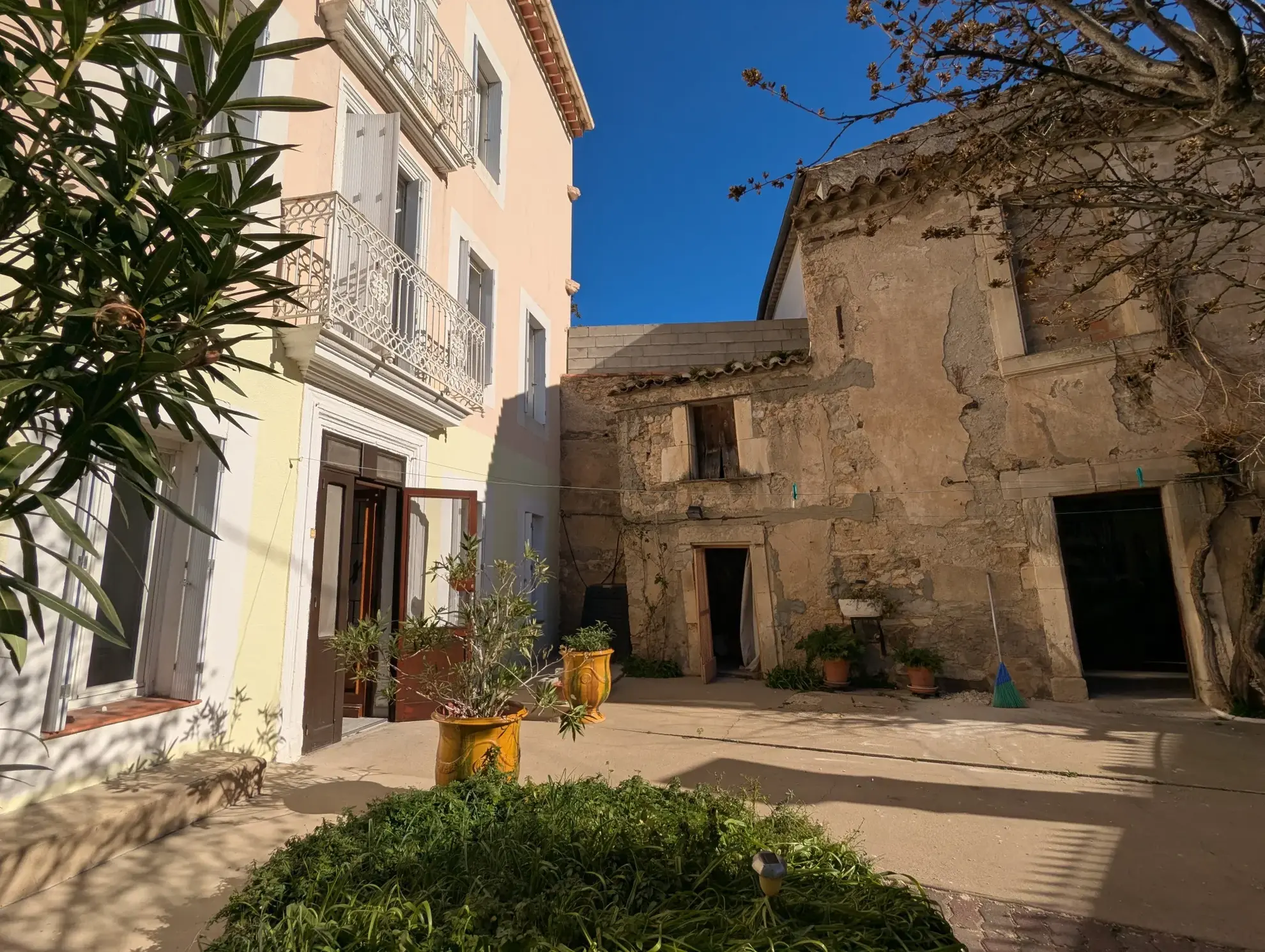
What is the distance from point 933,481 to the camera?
7.41 m

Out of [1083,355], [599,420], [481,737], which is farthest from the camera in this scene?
[599,420]

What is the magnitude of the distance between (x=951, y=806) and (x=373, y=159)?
6.73 m

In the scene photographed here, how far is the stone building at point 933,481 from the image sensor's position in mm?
6531

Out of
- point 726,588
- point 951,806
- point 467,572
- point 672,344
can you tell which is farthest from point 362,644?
point 672,344

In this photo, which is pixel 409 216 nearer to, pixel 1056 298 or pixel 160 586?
pixel 160 586

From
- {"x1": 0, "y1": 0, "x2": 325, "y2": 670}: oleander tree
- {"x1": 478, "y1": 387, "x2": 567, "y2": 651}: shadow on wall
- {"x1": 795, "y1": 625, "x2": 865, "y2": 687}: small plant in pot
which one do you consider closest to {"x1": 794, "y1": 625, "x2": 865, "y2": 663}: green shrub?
{"x1": 795, "y1": 625, "x2": 865, "y2": 687}: small plant in pot

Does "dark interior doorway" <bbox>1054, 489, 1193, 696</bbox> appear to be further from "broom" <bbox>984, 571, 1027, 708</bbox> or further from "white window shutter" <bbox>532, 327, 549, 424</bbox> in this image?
"white window shutter" <bbox>532, 327, 549, 424</bbox>

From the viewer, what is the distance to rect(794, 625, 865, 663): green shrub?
7.31 meters

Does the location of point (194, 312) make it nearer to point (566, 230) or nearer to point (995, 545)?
point (995, 545)

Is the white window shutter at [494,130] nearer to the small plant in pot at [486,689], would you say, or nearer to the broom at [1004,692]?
the small plant in pot at [486,689]

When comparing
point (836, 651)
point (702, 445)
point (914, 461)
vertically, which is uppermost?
point (702, 445)

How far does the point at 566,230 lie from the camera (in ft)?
38.7

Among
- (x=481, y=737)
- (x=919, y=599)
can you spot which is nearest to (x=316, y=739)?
(x=481, y=737)

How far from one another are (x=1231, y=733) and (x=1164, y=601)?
4.05m
